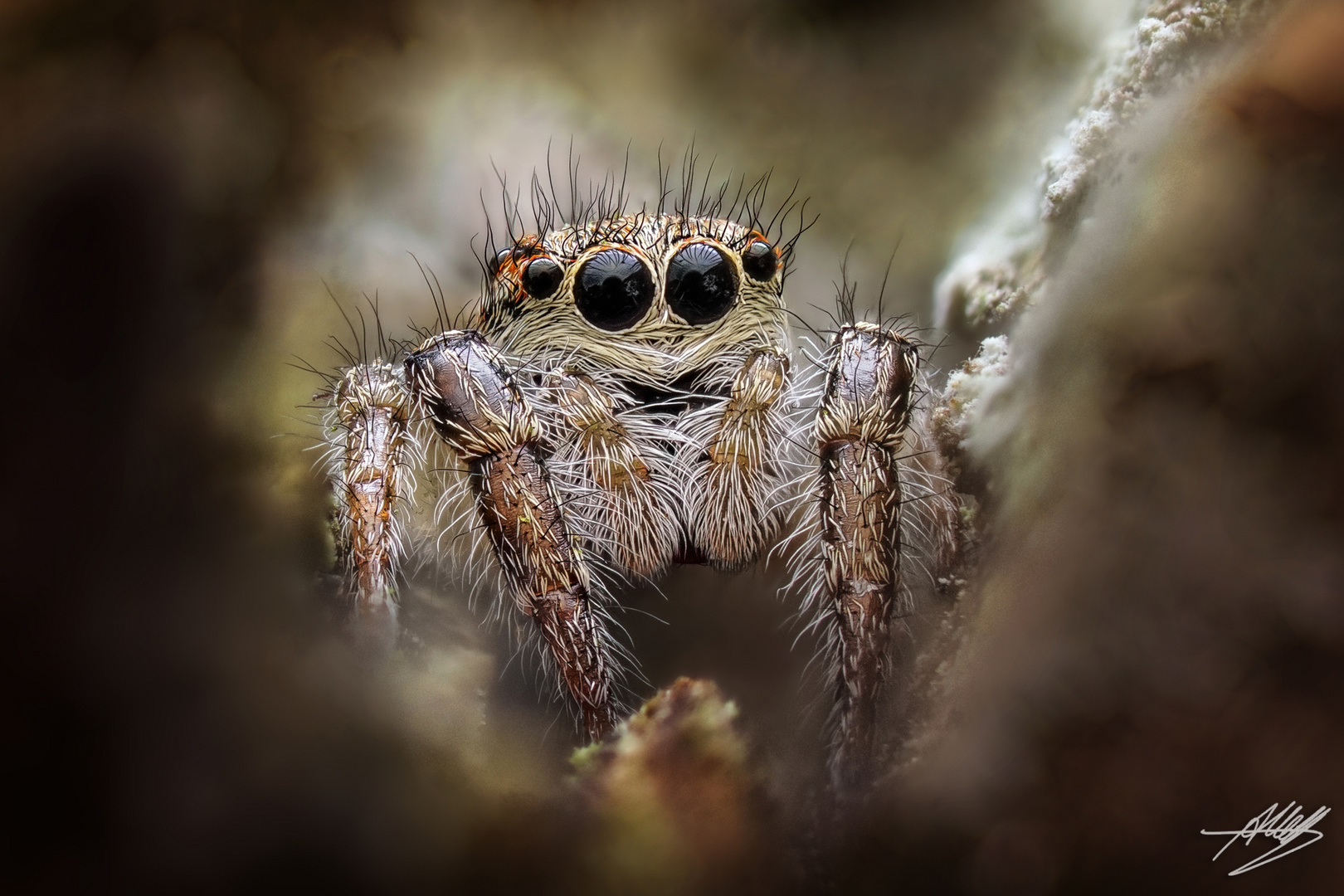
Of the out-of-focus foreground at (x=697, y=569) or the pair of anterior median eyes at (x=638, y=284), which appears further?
the pair of anterior median eyes at (x=638, y=284)

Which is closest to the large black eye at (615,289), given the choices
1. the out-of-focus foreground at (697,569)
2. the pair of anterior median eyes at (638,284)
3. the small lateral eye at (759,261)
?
the pair of anterior median eyes at (638,284)

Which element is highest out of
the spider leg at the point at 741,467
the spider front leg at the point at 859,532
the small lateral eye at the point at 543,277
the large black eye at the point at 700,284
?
the small lateral eye at the point at 543,277

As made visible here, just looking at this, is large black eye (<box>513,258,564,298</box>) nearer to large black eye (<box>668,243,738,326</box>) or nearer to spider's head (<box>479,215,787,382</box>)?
spider's head (<box>479,215,787,382</box>)

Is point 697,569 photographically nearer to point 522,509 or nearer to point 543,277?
point 522,509

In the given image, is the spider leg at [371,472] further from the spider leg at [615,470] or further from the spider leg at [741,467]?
the spider leg at [741,467]

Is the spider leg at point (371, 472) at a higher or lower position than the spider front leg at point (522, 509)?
higher

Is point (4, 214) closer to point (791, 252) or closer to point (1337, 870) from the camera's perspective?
point (791, 252)
